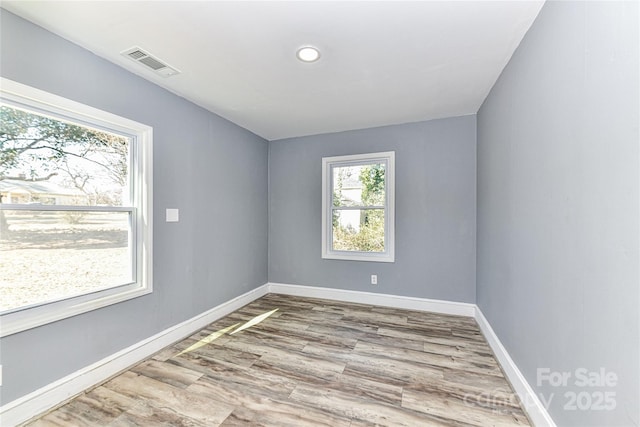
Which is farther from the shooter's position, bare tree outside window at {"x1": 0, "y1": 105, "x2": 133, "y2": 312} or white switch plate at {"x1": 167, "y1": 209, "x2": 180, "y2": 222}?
white switch plate at {"x1": 167, "y1": 209, "x2": 180, "y2": 222}

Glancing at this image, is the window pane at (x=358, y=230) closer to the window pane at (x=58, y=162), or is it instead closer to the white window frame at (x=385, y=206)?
the white window frame at (x=385, y=206)

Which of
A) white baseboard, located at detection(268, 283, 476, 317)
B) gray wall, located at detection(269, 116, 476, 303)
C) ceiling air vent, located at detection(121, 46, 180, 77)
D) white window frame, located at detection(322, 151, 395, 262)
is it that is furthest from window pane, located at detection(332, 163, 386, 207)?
ceiling air vent, located at detection(121, 46, 180, 77)

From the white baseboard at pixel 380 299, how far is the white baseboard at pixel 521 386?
65 centimetres

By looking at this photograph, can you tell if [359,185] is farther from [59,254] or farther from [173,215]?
[59,254]

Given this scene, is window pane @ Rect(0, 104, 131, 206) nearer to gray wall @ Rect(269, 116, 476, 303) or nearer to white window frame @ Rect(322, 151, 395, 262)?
gray wall @ Rect(269, 116, 476, 303)

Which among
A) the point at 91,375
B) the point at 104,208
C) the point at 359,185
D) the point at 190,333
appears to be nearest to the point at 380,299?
the point at 359,185

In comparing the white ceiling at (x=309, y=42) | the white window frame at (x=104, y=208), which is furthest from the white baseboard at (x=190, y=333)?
the white ceiling at (x=309, y=42)

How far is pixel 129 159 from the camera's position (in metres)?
2.26

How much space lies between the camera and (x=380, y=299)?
11.7 feet

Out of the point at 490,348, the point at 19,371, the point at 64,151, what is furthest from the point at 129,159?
the point at 490,348

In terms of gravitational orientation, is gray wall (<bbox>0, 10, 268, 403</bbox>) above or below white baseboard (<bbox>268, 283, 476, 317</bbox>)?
above

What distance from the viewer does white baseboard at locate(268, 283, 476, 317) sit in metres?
3.23

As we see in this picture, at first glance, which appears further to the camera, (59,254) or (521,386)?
(59,254)

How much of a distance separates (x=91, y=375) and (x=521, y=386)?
121 inches
